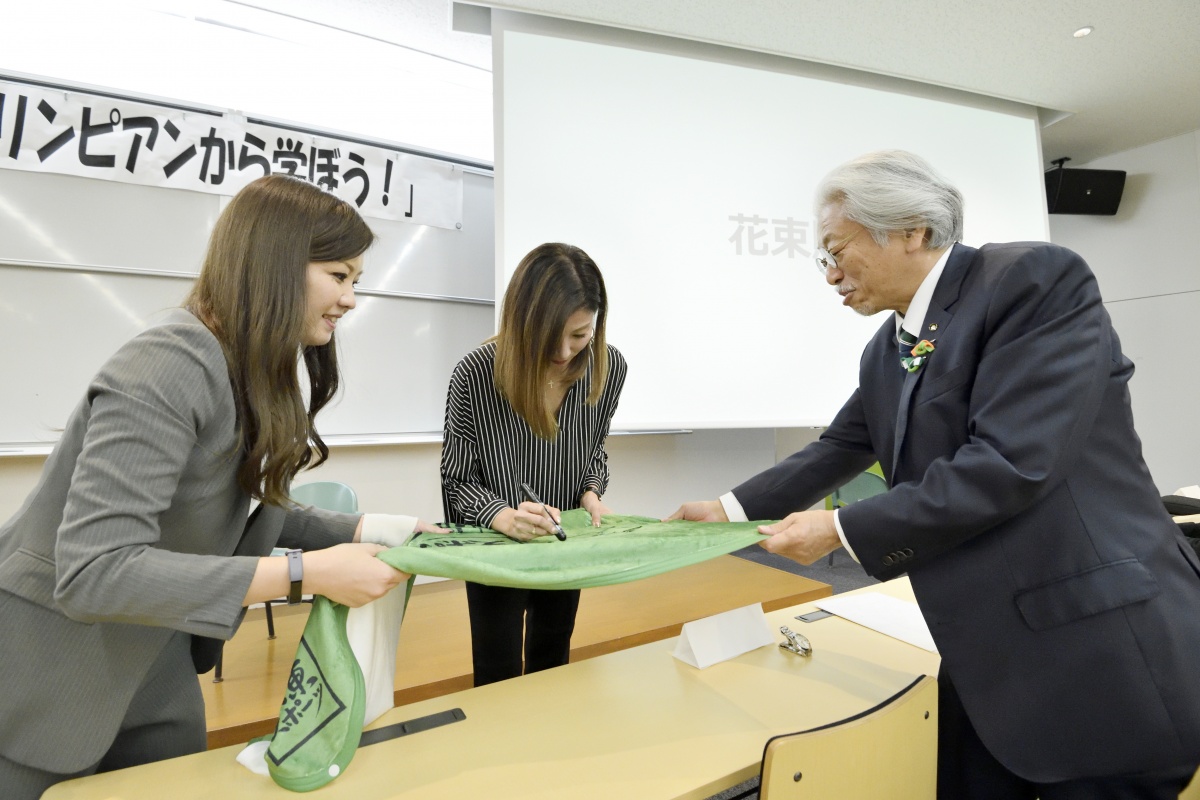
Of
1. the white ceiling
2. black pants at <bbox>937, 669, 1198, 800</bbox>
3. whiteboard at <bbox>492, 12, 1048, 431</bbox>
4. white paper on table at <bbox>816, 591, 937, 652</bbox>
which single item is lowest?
black pants at <bbox>937, 669, 1198, 800</bbox>

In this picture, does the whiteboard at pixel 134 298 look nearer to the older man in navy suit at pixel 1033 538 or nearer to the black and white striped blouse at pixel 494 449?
the black and white striped blouse at pixel 494 449

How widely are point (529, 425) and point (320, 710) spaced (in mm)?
869

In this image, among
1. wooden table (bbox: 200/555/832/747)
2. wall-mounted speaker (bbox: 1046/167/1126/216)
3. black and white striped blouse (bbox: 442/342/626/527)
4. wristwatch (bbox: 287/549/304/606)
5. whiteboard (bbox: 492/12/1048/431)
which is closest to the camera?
wristwatch (bbox: 287/549/304/606)

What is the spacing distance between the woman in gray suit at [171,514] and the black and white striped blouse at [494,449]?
591 millimetres

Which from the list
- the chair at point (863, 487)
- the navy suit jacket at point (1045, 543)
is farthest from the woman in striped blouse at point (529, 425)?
the chair at point (863, 487)

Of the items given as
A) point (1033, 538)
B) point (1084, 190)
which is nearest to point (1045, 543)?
point (1033, 538)

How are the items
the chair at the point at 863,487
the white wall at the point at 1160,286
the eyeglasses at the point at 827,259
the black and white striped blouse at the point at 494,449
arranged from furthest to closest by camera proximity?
1. the white wall at the point at 1160,286
2. the chair at the point at 863,487
3. the black and white striped blouse at the point at 494,449
4. the eyeglasses at the point at 827,259

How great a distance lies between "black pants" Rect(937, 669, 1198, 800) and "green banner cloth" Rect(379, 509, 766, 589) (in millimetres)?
508

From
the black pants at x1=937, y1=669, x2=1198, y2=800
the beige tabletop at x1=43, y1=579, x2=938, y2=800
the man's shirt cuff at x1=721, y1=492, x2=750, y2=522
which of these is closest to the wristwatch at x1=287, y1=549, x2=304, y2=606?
the beige tabletop at x1=43, y1=579, x2=938, y2=800

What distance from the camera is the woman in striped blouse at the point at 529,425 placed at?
5.46 feet

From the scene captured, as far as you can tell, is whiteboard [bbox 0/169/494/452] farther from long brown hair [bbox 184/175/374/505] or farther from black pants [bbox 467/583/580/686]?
long brown hair [bbox 184/175/374/505]

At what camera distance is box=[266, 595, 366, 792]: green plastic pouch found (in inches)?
37.8

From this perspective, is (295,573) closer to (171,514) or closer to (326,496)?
(171,514)

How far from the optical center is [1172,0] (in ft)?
10.6
